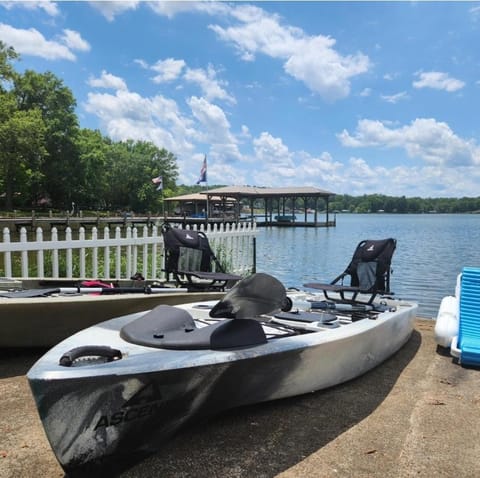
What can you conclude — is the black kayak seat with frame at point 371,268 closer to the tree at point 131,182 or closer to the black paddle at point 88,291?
the black paddle at point 88,291

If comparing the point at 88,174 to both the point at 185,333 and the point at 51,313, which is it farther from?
the point at 185,333

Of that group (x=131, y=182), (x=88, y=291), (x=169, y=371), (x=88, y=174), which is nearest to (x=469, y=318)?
(x=169, y=371)

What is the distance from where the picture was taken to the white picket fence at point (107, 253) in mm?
6409

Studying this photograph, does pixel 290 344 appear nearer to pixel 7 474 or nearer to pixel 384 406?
pixel 384 406

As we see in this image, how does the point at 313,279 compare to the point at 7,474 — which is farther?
the point at 313,279

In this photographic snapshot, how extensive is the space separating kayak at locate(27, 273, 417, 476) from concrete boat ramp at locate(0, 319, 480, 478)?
0.63ft

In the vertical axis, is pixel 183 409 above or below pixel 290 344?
below

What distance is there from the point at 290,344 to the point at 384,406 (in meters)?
1.02

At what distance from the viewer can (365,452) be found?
9.69 ft

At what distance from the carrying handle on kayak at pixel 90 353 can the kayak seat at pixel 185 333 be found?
0.98 ft

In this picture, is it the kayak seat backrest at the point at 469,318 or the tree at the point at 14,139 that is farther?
the tree at the point at 14,139

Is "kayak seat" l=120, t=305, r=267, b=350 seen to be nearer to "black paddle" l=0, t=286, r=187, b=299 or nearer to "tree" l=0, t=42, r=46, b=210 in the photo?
"black paddle" l=0, t=286, r=187, b=299

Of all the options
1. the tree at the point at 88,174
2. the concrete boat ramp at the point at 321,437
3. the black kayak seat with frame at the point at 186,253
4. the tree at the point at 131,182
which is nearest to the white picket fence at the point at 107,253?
the black kayak seat with frame at the point at 186,253

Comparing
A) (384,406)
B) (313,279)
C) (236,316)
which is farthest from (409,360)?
(313,279)
